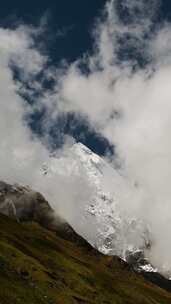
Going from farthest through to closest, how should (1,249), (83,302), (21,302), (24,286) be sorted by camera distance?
(1,249), (83,302), (24,286), (21,302)

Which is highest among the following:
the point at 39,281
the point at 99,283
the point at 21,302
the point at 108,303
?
the point at 99,283

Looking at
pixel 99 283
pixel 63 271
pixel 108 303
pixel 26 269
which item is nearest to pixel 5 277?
pixel 26 269

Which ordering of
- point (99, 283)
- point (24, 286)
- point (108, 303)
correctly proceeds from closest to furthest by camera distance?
point (24, 286)
point (108, 303)
point (99, 283)

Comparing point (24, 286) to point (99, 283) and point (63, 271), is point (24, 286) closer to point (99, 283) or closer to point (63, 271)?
point (63, 271)

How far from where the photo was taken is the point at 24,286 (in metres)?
81.3

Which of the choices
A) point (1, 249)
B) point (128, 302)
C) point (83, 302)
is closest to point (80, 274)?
point (128, 302)

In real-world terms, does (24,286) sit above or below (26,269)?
below

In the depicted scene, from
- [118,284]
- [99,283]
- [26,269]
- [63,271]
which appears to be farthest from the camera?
[118,284]

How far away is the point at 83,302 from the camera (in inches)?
4161

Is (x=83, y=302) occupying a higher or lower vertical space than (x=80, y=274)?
lower

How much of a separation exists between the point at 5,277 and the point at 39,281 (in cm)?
2589

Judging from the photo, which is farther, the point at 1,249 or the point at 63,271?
the point at 63,271

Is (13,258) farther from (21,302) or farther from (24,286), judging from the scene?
(21,302)

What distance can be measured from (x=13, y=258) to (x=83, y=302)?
22.1m
